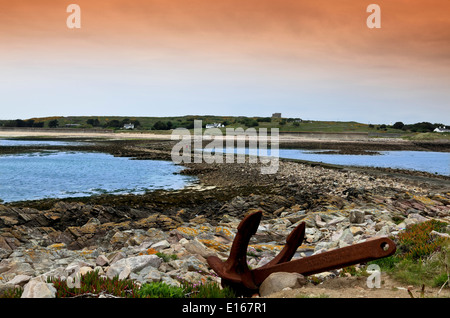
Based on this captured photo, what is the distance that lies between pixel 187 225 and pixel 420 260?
323 inches

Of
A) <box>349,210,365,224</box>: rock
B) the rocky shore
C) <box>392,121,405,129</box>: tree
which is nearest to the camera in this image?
the rocky shore

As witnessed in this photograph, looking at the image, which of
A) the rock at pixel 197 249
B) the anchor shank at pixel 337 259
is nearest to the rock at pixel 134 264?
the rock at pixel 197 249

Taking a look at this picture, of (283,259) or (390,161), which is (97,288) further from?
(390,161)

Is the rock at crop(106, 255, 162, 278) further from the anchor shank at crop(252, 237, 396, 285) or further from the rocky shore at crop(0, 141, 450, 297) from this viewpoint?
the anchor shank at crop(252, 237, 396, 285)

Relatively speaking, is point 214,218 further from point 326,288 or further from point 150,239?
point 326,288

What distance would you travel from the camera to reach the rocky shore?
694 centimetres

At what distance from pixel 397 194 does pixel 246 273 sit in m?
16.8

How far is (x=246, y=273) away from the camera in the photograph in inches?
201

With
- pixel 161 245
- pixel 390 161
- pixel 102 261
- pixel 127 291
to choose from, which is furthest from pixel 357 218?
pixel 390 161

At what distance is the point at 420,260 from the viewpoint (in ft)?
20.2

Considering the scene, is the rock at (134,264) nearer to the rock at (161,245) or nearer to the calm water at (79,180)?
the rock at (161,245)

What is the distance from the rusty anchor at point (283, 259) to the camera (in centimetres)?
426

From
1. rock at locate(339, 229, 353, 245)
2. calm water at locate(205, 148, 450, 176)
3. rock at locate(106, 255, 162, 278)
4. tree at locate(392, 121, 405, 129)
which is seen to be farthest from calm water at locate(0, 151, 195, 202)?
tree at locate(392, 121, 405, 129)

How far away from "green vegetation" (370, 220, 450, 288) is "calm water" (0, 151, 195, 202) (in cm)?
1731
